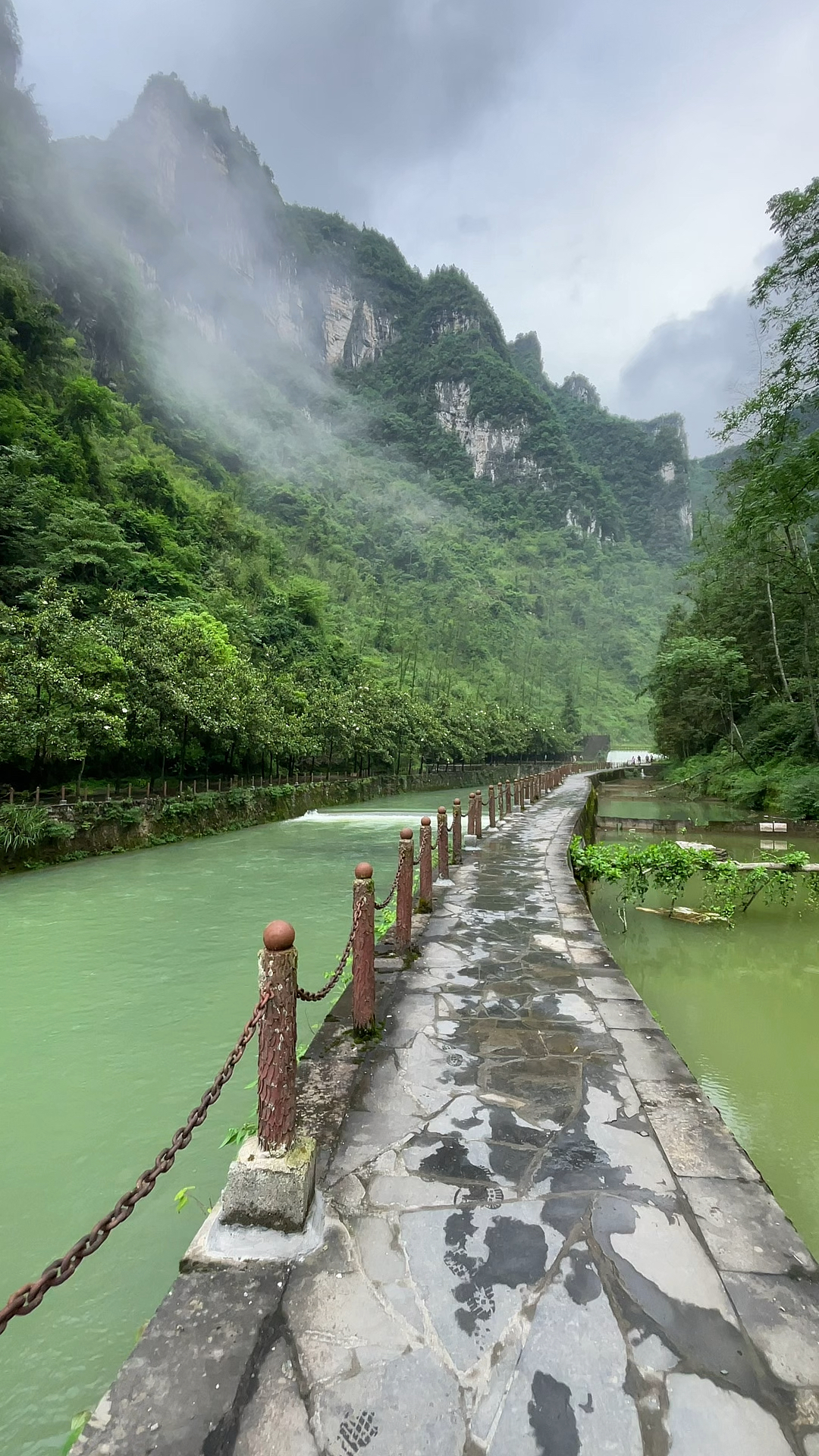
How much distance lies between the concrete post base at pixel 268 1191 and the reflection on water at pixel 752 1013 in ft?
9.76

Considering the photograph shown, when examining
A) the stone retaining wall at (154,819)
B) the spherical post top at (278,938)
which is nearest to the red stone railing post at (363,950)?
the spherical post top at (278,938)

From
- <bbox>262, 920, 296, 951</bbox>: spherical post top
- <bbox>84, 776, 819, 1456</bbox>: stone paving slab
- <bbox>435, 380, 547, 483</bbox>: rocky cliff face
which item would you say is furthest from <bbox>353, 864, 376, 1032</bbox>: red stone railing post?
<bbox>435, 380, 547, 483</bbox>: rocky cliff face

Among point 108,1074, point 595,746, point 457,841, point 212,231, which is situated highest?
point 212,231

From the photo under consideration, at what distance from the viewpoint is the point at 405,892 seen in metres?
5.80

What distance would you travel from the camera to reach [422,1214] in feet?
8.32

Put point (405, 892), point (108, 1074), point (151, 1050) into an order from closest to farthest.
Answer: point (108, 1074) < point (151, 1050) < point (405, 892)

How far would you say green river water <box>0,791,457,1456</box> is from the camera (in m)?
2.89

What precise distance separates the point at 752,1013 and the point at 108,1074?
632 centimetres

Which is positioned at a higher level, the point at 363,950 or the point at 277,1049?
the point at 277,1049

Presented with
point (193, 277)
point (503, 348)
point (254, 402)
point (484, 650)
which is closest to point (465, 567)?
point (484, 650)

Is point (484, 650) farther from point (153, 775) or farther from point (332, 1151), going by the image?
point (332, 1151)

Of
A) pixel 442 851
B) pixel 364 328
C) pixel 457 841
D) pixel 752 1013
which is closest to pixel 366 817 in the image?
pixel 457 841

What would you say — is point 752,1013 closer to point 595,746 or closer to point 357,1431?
point 357,1431

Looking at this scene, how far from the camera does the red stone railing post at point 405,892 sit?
5.82 m
